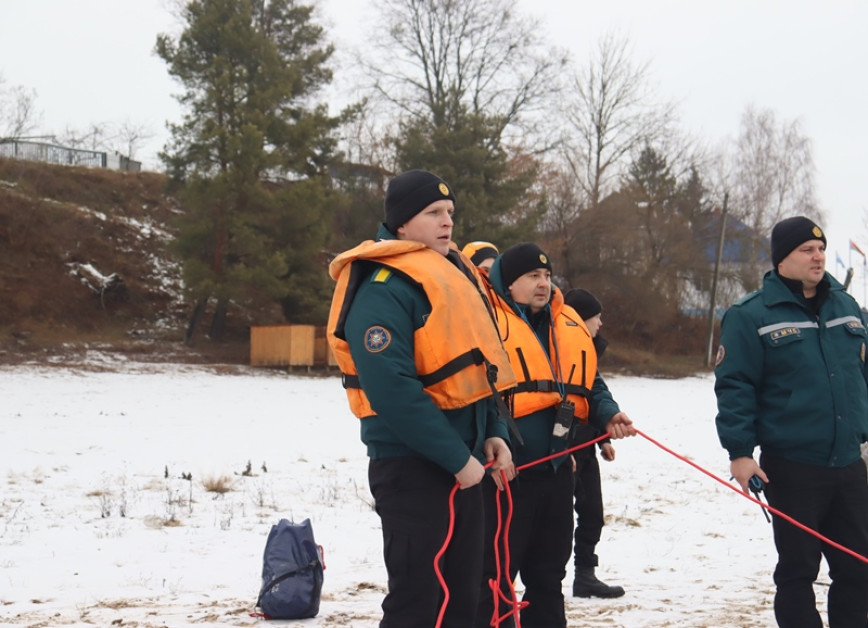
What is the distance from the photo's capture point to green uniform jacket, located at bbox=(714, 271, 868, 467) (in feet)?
13.9

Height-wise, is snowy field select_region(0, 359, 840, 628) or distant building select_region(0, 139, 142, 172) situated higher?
distant building select_region(0, 139, 142, 172)

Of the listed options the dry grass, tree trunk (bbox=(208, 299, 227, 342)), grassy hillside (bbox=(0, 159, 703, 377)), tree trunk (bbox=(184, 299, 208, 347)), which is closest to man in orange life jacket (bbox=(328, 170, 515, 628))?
the dry grass

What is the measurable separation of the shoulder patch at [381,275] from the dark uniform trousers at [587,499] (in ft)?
9.72

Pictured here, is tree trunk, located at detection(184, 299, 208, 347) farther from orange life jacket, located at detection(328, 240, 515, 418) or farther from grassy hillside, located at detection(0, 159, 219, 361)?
orange life jacket, located at detection(328, 240, 515, 418)

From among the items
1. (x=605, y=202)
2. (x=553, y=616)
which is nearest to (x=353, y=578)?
(x=553, y=616)

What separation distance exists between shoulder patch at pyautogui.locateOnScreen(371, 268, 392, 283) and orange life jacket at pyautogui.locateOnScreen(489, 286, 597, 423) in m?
1.19

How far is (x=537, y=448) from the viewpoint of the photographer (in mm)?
4539

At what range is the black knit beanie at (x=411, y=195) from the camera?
3621 mm

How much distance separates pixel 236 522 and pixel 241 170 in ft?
68.6

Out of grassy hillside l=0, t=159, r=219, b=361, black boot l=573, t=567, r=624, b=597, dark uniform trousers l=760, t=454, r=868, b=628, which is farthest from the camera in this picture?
grassy hillside l=0, t=159, r=219, b=361

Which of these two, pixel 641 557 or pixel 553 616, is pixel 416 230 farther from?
pixel 641 557

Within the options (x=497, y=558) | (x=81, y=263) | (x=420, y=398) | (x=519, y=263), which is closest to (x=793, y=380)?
(x=519, y=263)

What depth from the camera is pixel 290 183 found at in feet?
96.5

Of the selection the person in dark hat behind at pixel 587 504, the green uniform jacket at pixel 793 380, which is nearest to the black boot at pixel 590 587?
the person in dark hat behind at pixel 587 504
